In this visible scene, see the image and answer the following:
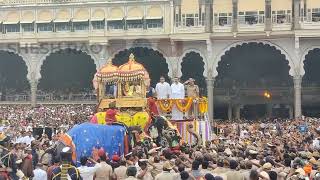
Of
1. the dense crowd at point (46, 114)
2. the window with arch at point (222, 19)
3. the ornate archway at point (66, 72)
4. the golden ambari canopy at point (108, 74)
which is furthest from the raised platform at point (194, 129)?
the ornate archway at point (66, 72)

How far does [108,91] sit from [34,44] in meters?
19.9

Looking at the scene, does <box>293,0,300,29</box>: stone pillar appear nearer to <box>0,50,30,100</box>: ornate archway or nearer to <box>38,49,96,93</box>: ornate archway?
<box>38,49,96,93</box>: ornate archway

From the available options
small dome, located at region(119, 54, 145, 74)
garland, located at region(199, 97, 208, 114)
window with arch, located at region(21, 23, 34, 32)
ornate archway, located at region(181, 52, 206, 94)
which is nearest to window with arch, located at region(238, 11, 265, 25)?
ornate archway, located at region(181, 52, 206, 94)

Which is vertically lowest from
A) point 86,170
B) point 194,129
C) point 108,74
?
point 194,129

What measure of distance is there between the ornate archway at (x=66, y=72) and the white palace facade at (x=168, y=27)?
4.93 m

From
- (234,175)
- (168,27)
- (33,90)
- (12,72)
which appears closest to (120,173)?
(234,175)

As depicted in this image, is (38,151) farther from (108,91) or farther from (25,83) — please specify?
(25,83)

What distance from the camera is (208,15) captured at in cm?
3497

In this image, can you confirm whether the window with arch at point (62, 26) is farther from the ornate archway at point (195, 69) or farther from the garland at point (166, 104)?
the garland at point (166, 104)

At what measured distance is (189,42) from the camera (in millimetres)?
35469

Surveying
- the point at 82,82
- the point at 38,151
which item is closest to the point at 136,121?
the point at 38,151

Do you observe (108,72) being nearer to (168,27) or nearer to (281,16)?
(168,27)

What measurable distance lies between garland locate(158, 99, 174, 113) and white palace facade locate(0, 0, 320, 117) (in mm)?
15172

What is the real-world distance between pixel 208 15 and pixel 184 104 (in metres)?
16.1
